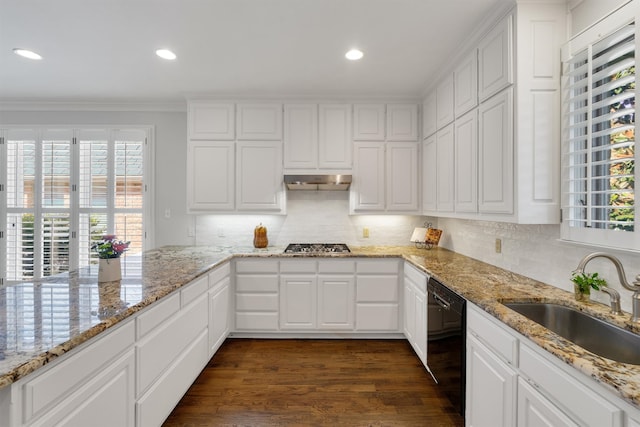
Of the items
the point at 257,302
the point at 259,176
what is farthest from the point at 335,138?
the point at 257,302

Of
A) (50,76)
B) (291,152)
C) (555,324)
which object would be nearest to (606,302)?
(555,324)

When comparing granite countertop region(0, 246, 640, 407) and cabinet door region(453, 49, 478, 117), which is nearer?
granite countertop region(0, 246, 640, 407)

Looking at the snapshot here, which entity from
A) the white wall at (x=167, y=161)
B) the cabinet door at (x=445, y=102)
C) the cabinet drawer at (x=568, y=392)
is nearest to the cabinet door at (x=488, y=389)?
the cabinet drawer at (x=568, y=392)

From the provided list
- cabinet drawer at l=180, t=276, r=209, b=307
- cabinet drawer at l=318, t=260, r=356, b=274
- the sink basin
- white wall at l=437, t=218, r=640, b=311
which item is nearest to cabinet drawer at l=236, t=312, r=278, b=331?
cabinet drawer at l=318, t=260, r=356, b=274

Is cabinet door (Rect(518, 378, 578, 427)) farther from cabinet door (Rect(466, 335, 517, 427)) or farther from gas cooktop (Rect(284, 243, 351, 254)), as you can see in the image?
gas cooktop (Rect(284, 243, 351, 254))

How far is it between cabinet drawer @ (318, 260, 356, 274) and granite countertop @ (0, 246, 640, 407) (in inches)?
25.6

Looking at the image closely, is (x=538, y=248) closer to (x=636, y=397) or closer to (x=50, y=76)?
(x=636, y=397)

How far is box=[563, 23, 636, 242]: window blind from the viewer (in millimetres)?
1392

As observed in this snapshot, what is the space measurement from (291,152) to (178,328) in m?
2.12

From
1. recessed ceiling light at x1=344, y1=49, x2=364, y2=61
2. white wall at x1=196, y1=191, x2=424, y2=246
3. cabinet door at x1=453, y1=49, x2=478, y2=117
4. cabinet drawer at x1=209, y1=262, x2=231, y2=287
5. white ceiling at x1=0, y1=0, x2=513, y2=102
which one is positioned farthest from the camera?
white wall at x1=196, y1=191, x2=424, y2=246

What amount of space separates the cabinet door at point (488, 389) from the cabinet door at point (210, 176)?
2.70 m

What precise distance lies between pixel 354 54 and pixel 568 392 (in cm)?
244

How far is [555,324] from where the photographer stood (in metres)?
1.56

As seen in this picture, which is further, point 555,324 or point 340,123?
point 340,123
